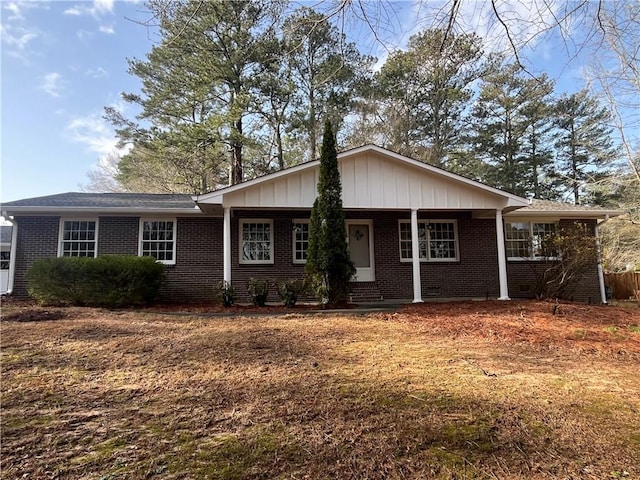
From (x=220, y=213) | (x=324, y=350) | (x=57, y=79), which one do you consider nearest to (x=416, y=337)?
(x=324, y=350)

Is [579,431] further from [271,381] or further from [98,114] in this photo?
[98,114]

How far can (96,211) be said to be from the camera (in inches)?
429

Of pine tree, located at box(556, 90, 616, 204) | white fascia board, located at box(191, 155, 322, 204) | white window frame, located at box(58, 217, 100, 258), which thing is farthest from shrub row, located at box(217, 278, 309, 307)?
pine tree, located at box(556, 90, 616, 204)

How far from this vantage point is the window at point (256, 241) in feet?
39.2

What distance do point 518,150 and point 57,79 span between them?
78.9 ft

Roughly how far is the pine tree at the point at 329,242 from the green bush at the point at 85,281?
455 centimetres

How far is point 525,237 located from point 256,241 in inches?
359

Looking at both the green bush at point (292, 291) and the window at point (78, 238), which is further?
the window at point (78, 238)

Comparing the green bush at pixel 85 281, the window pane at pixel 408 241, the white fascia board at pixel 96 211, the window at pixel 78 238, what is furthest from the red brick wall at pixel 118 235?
the window pane at pixel 408 241

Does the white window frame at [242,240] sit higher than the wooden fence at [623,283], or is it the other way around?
the white window frame at [242,240]

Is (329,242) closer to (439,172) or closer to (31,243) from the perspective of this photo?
(439,172)

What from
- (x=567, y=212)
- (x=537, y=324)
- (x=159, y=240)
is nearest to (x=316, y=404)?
(x=537, y=324)

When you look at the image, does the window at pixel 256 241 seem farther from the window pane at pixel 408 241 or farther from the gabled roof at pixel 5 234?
the gabled roof at pixel 5 234

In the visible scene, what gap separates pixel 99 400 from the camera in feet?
10.8
